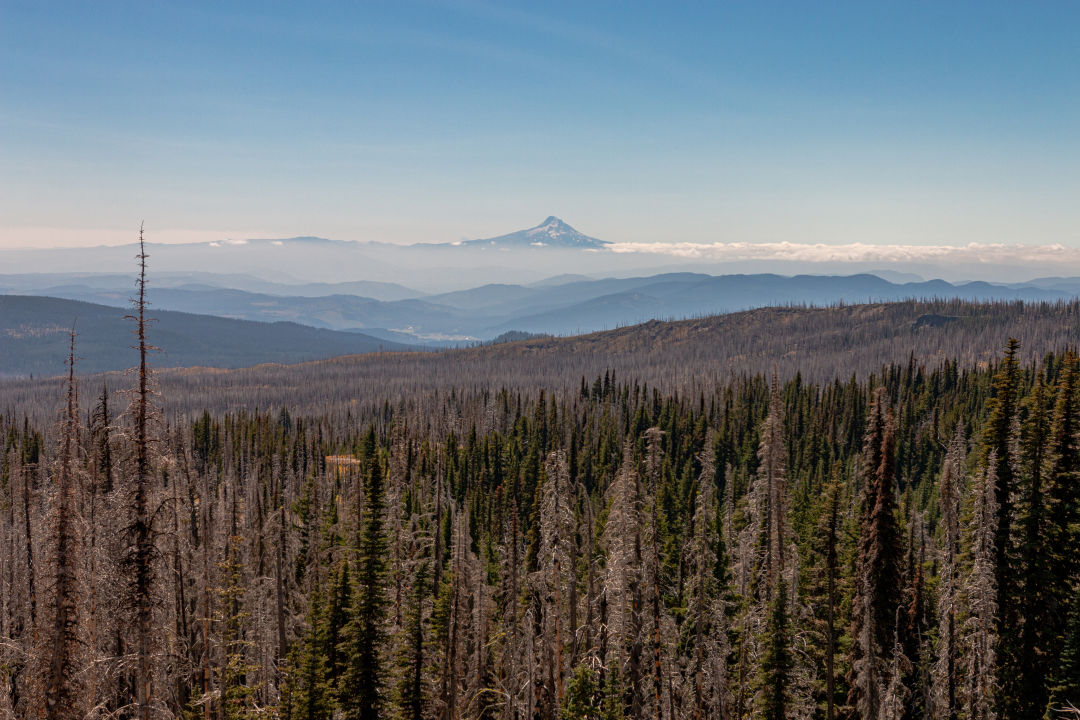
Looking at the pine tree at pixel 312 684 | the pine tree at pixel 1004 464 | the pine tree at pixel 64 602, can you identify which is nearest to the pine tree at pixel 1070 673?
the pine tree at pixel 1004 464

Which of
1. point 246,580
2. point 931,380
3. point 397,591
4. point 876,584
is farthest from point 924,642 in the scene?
point 931,380

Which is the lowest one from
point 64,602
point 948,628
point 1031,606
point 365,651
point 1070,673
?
point 365,651

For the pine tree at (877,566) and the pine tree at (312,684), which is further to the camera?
the pine tree at (312,684)

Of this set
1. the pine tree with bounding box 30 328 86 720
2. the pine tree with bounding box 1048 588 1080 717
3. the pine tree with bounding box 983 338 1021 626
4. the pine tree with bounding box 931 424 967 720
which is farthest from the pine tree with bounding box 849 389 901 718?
the pine tree with bounding box 30 328 86 720

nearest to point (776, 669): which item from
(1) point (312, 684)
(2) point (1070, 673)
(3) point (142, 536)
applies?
(2) point (1070, 673)

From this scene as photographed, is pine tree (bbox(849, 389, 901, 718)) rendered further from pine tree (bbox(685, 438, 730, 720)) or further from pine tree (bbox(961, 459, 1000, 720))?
pine tree (bbox(685, 438, 730, 720))

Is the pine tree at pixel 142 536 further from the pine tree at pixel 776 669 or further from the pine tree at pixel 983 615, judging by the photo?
the pine tree at pixel 983 615

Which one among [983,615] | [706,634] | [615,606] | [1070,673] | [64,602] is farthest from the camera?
[706,634]

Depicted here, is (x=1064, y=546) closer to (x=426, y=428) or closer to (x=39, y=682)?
(x=39, y=682)

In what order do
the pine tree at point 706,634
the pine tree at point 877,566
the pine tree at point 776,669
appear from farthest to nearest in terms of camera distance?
the pine tree at point 706,634 < the pine tree at point 877,566 < the pine tree at point 776,669

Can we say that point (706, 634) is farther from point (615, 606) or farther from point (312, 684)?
point (312, 684)

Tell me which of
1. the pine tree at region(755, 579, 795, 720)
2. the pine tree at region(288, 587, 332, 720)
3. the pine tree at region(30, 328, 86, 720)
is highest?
the pine tree at region(30, 328, 86, 720)
